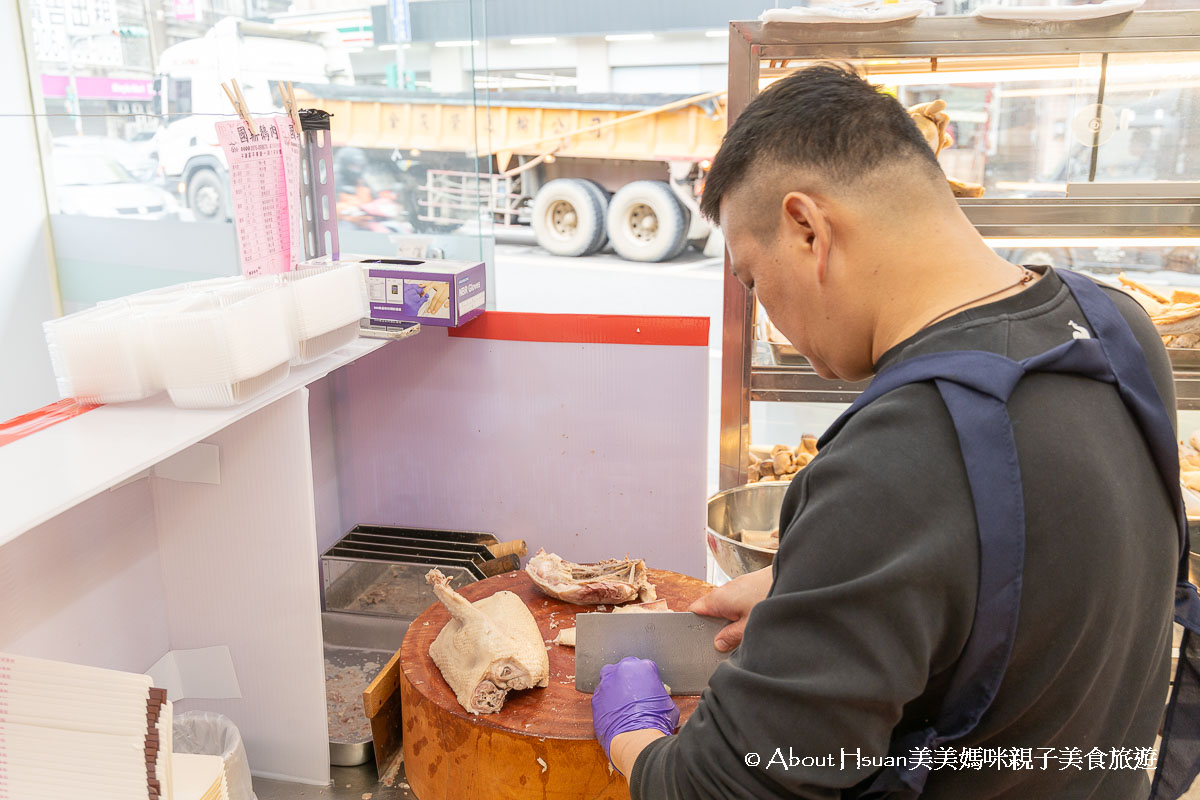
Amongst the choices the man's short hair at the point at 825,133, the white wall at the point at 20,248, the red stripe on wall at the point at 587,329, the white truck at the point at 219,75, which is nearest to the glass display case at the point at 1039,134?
the red stripe on wall at the point at 587,329

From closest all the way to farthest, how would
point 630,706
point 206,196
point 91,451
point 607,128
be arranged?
point 91,451
point 630,706
point 206,196
point 607,128

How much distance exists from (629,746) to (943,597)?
74cm

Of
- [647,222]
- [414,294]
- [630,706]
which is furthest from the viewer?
[647,222]

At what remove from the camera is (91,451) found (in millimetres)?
1505

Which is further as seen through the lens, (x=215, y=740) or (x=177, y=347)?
(x=215, y=740)

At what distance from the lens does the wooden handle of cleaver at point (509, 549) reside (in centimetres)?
273

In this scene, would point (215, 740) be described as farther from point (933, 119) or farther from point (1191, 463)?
point (1191, 463)

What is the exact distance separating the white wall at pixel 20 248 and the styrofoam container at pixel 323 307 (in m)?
2.73

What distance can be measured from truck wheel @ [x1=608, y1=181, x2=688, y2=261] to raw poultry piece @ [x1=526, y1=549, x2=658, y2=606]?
8291 millimetres

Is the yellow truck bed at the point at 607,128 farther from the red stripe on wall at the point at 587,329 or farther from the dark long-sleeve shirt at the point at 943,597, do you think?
the dark long-sleeve shirt at the point at 943,597

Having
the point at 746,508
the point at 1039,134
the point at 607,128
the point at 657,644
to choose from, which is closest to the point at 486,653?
the point at 657,644

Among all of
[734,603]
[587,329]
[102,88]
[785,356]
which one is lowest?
[734,603]

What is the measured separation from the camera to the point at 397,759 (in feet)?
7.26

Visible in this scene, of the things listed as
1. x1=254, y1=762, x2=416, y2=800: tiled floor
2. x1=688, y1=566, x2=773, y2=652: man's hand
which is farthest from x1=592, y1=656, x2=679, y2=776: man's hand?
x1=254, y1=762, x2=416, y2=800: tiled floor
